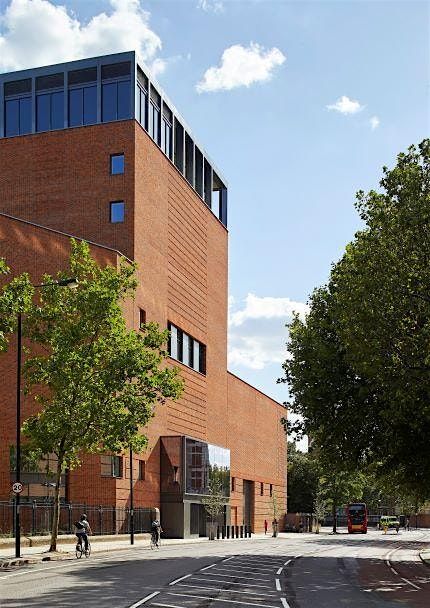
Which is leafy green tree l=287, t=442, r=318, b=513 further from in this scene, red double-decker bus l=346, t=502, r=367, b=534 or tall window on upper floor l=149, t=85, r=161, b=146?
tall window on upper floor l=149, t=85, r=161, b=146

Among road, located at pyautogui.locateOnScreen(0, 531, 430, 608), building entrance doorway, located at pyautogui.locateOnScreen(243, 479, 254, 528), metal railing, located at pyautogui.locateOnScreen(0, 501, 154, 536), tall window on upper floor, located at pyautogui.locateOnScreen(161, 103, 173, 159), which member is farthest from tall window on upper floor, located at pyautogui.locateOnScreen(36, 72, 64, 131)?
building entrance doorway, located at pyautogui.locateOnScreen(243, 479, 254, 528)

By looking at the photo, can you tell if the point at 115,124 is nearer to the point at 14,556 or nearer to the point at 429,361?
the point at 14,556

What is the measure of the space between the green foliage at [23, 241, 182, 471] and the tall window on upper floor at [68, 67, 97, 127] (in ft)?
91.5

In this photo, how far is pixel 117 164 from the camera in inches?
2635

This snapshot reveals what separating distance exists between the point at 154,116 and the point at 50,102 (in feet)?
26.6

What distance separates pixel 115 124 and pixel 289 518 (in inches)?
2317

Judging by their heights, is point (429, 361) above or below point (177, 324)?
below

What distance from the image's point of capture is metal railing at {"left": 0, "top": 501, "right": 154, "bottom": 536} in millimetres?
47969

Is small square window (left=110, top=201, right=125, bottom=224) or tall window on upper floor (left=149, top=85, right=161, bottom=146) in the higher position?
tall window on upper floor (left=149, top=85, right=161, bottom=146)

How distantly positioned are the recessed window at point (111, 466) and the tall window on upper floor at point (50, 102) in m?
25.3

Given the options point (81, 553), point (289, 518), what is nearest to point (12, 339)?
point (81, 553)

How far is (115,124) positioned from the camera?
6700 cm

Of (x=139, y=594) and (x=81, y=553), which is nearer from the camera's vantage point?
(x=139, y=594)

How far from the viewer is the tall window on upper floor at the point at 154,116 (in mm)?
70938
